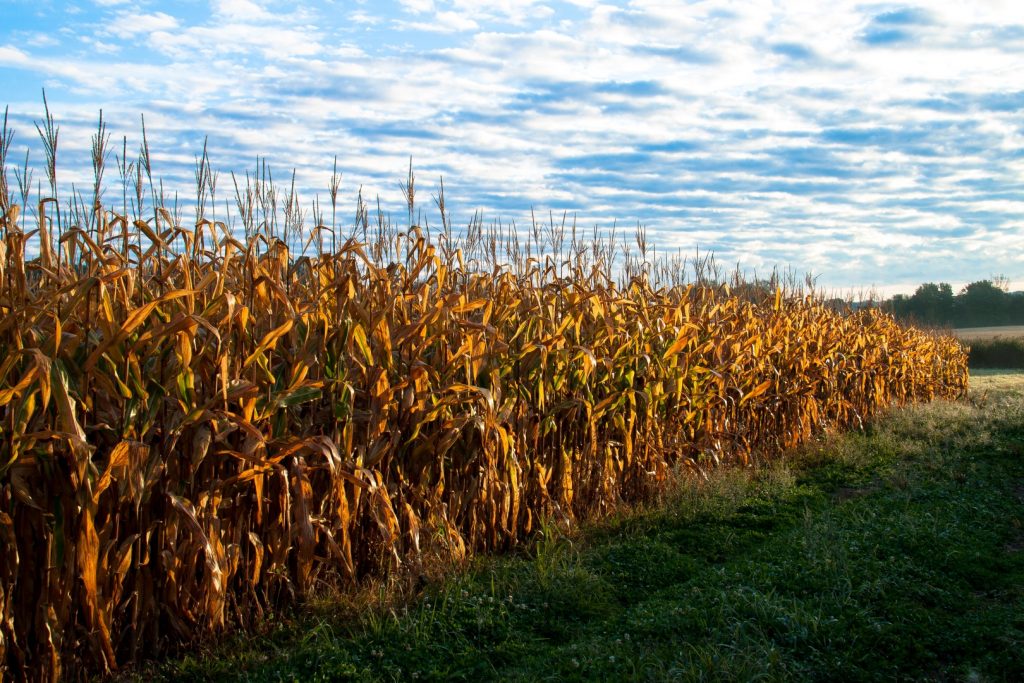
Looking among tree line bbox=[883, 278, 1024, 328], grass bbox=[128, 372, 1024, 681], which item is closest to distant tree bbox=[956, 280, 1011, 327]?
tree line bbox=[883, 278, 1024, 328]

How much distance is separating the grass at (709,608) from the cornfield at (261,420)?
285mm

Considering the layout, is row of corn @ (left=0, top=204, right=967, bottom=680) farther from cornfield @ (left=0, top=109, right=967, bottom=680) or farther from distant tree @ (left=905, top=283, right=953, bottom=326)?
distant tree @ (left=905, top=283, right=953, bottom=326)

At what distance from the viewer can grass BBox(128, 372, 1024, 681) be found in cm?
330

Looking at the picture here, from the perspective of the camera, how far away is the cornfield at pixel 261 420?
303cm

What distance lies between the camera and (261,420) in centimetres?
352

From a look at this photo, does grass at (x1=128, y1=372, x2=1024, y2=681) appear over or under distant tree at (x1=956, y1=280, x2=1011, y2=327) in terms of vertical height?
under

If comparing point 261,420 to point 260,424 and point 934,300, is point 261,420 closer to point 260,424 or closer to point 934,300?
point 260,424

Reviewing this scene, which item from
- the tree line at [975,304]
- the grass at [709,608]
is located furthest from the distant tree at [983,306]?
the grass at [709,608]

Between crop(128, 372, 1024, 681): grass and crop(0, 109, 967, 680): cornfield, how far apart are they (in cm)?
28

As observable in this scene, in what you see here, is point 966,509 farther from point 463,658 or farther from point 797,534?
point 463,658

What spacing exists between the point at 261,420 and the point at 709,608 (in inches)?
88.1

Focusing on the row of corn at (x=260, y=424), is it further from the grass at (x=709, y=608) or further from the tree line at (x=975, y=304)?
the tree line at (x=975, y=304)

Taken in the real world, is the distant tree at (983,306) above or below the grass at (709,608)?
above

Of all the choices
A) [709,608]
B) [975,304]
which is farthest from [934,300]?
[709,608]
